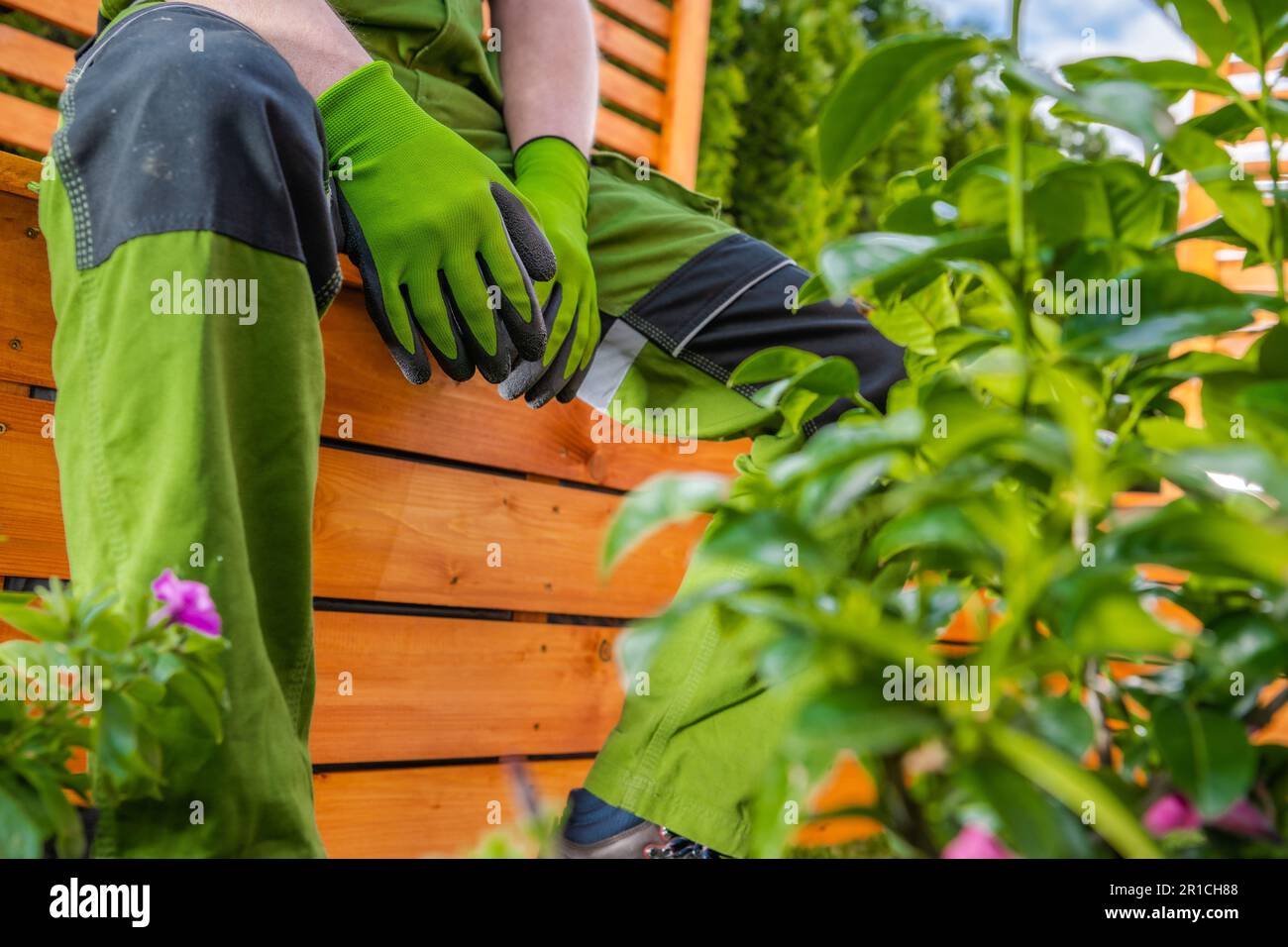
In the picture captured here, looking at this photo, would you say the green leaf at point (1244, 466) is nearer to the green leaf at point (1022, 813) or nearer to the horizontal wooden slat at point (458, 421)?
the green leaf at point (1022, 813)

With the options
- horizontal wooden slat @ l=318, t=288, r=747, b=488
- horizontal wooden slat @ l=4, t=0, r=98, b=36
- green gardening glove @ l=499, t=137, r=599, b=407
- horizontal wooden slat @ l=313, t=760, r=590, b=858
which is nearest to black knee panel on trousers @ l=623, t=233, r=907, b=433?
green gardening glove @ l=499, t=137, r=599, b=407

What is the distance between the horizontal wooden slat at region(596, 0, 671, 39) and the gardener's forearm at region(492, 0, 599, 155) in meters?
1.20

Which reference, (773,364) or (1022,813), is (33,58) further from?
(1022,813)

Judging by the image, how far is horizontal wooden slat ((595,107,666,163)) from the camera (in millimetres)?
2547

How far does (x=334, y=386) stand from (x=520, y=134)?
394 millimetres

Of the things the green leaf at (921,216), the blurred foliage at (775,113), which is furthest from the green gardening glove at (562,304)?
the blurred foliage at (775,113)

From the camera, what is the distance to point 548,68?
4.59 feet

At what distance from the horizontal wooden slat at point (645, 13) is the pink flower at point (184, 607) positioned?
7.89 ft

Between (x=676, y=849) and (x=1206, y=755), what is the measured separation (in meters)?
0.72

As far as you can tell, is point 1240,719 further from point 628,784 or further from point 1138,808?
point 628,784

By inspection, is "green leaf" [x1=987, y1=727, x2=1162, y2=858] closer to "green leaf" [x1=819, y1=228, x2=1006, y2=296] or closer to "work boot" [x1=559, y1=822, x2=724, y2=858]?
"green leaf" [x1=819, y1=228, x2=1006, y2=296]

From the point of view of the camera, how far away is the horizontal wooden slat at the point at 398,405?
109 cm

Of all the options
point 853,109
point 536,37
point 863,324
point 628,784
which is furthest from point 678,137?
point 853,109

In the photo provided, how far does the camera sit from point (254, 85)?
0.71m
